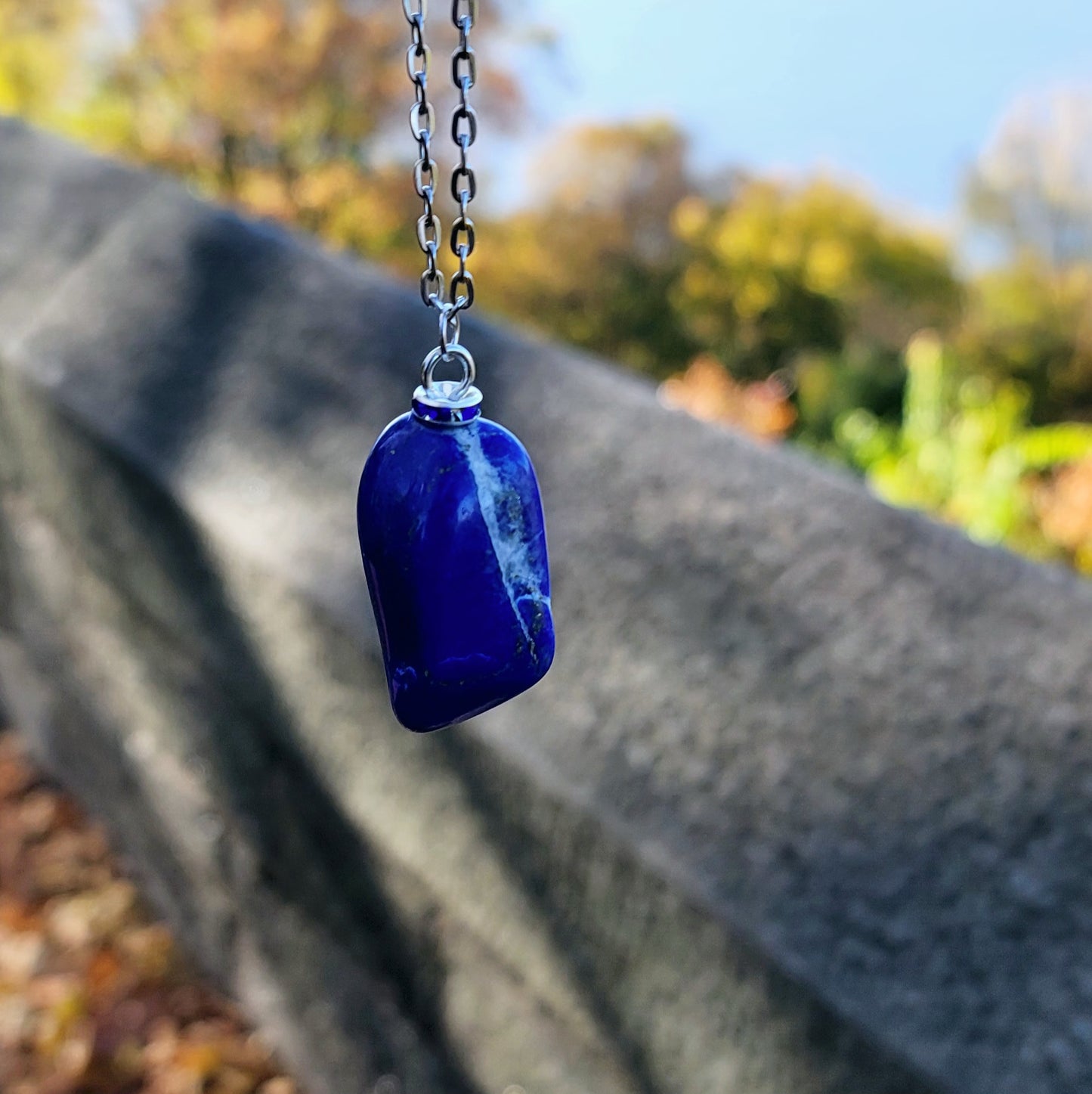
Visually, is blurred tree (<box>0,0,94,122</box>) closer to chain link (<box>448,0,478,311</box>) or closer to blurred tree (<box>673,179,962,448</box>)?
blurred tree (<box>673,179,962,448</box>)

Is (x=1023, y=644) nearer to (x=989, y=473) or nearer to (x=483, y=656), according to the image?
(x=483, y=656)

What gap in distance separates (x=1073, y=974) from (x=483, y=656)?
57 centimetres

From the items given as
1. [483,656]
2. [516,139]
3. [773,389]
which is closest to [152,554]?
[483,656]

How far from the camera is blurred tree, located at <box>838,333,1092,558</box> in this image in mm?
4723

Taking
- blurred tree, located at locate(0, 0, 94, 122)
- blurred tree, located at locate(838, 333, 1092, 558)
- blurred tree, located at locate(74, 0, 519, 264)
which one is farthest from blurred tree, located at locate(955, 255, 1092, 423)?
blurred tree, located at locate(0, 0, 94, 122)

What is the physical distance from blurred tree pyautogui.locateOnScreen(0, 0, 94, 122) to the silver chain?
13.7 m

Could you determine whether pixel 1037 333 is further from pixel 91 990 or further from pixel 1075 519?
pixel 91 990

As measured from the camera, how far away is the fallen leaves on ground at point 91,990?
6.95 feet

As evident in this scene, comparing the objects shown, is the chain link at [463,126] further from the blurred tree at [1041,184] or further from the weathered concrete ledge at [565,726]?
the blurred tree at [1041,184]

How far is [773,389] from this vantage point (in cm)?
698

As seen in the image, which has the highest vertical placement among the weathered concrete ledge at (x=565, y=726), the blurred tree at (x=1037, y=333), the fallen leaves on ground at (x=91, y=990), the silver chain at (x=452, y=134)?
the silver chain at (x=452, y=134)

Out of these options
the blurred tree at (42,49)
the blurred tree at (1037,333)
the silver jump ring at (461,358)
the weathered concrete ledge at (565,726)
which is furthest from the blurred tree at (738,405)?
the blurred tree at (42,49)

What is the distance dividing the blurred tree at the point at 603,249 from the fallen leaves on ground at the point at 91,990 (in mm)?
11679

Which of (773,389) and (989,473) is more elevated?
(989,473)
